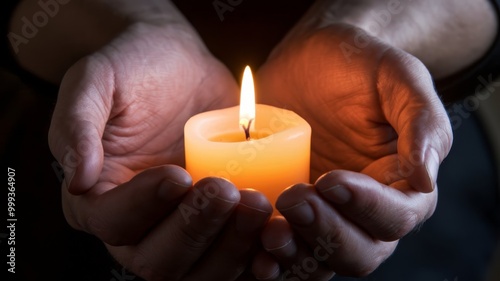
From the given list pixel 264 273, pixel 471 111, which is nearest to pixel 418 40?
pixel 471 111

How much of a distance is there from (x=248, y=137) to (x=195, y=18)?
53 cm

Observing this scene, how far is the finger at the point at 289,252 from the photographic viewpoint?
2.18ft

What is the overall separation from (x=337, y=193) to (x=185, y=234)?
174mm

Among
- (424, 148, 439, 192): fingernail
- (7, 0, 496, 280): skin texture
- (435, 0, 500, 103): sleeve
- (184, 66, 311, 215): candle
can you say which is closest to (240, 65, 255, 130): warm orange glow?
(184, 66, 311, 215): candle

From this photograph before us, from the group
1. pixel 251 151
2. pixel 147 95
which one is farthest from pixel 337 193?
pixel 147 95

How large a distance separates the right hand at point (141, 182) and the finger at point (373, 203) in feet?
0.25

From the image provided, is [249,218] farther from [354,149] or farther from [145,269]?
[354,149]

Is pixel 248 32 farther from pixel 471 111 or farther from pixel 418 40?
pixel 471 111

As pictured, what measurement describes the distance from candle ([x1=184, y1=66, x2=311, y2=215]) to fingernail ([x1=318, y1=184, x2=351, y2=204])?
0.14m

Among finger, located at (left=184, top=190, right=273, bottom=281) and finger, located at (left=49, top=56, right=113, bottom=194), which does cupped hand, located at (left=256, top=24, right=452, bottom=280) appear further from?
finger, located at (left=49, top=56, right=113, bottom=194)

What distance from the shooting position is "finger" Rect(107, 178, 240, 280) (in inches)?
24.5

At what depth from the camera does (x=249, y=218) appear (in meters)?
0.65

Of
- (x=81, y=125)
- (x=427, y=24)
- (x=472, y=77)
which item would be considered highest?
(x=81, y=125)

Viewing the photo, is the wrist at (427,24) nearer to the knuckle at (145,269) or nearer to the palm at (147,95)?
the palm at (147,95)
